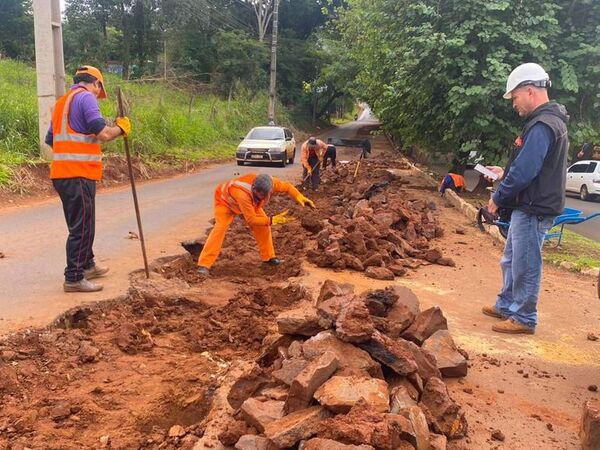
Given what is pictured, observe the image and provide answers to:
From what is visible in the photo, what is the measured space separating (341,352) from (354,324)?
20 centimetres

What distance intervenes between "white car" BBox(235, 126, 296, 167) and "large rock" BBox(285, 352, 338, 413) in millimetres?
16211

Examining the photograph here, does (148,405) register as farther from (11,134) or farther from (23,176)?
(11,134)

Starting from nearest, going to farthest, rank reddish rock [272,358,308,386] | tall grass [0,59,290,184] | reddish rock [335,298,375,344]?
1. reddish rock [272,358,308,386]
2. reddish rock [335,298,375,344]
3. tall grass [0,59,290,184]

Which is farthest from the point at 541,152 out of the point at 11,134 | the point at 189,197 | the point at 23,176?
the point at 11,134

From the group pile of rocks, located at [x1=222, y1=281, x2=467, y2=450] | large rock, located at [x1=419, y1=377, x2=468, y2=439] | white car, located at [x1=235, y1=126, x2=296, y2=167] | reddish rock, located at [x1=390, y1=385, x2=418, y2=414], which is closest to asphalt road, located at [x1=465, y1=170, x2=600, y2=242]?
white car, located at [x1=235, y1=126, x2=296, y2=167]

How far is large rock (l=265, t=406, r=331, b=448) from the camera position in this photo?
2.53 meters

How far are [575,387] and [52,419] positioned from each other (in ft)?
11.2

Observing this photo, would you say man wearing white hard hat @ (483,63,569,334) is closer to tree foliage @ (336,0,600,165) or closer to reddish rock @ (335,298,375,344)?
reddish rock @ (335,298,375,344)

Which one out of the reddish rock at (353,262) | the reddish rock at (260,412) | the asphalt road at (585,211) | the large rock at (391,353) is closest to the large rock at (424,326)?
the large rock at (391,353)

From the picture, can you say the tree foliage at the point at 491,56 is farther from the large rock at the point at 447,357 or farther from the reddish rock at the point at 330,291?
the large rock at the point at 447,357

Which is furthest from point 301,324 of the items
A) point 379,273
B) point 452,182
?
point 452,182

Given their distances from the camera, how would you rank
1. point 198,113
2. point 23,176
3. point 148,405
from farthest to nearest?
1. point 198,113
2. point 23,176
3. point 148,405

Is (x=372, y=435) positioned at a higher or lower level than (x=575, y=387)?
higher

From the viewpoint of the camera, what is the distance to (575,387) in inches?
148
